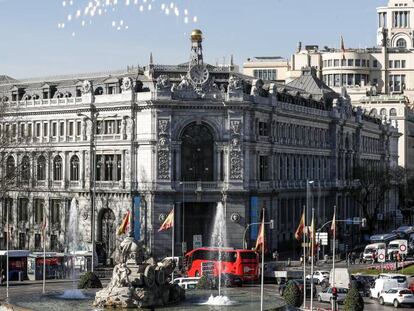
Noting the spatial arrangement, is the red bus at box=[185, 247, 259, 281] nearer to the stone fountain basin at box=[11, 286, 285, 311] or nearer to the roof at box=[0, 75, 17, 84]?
the stone fountain basin at box=[11, 286, 285, 311]

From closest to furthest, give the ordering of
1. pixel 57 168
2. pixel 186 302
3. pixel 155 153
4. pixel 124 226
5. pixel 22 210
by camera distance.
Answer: pixel 186 302, pixel 124 226, pixel 155 153, pixel 57 168, pixel 22 210

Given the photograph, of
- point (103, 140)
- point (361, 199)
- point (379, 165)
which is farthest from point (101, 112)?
point (379, 165)

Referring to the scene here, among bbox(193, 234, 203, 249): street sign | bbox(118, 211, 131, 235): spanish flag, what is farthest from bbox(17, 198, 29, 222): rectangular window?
bbox(118, 211, 131, 235): spanish flag

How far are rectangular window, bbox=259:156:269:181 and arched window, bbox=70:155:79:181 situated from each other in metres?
21.5

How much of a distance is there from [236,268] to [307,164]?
51.8 metres

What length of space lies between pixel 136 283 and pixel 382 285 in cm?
2471

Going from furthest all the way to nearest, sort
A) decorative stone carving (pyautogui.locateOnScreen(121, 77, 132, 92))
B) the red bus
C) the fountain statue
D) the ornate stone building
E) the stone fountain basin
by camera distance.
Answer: decorative stone carving (pyautogui.locateOnScreen(121, 77, 132, 92))
the ornate stone building
the red bus
the stone fountain basin
the fountain statue

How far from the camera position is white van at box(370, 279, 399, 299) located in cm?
8232

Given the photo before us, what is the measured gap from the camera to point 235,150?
389 ft

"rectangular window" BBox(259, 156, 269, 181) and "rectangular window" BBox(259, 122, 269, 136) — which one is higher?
"rectangular window" BBox(259, 122, 269, 136)

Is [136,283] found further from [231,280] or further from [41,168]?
[41,168]

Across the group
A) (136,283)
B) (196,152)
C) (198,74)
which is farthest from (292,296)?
(198,74)

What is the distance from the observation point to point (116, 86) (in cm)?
12425

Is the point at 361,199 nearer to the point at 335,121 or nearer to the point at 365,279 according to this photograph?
the point at 335,121
